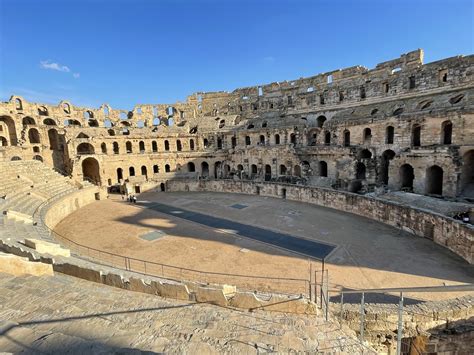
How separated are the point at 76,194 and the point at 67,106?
23.1 m

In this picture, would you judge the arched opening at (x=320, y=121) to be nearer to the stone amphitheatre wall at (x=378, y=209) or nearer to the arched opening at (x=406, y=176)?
the arched opening at (x=406, y=176)

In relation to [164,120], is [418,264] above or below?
below

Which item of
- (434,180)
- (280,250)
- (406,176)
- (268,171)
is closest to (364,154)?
(406,176)

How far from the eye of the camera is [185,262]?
11.2m

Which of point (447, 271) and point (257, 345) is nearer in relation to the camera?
point (257, 345)

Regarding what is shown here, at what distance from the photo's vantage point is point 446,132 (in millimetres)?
19094

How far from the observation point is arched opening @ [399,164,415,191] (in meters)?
19.8

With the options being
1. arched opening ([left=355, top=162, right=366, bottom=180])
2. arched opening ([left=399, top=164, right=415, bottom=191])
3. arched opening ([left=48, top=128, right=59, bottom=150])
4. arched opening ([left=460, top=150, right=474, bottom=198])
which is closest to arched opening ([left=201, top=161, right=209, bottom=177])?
arched opening ([left=355, top=162, right=366, bottom=180])

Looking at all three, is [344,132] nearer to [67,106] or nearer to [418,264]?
[418,264]

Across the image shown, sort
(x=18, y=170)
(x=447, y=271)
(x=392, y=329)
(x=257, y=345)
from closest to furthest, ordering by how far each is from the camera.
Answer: (x=257, y=345), (x=392, y=329), (x=447, y=271), (x=18, y=170)

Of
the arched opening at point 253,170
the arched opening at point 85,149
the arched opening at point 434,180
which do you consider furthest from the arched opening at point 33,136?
the arched opening at point 434,180

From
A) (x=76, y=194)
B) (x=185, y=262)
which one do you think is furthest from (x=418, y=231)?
(x=76, y=194)

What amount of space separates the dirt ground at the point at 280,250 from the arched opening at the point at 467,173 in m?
7.51

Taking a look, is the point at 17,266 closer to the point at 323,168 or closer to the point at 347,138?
the point at 323,168
